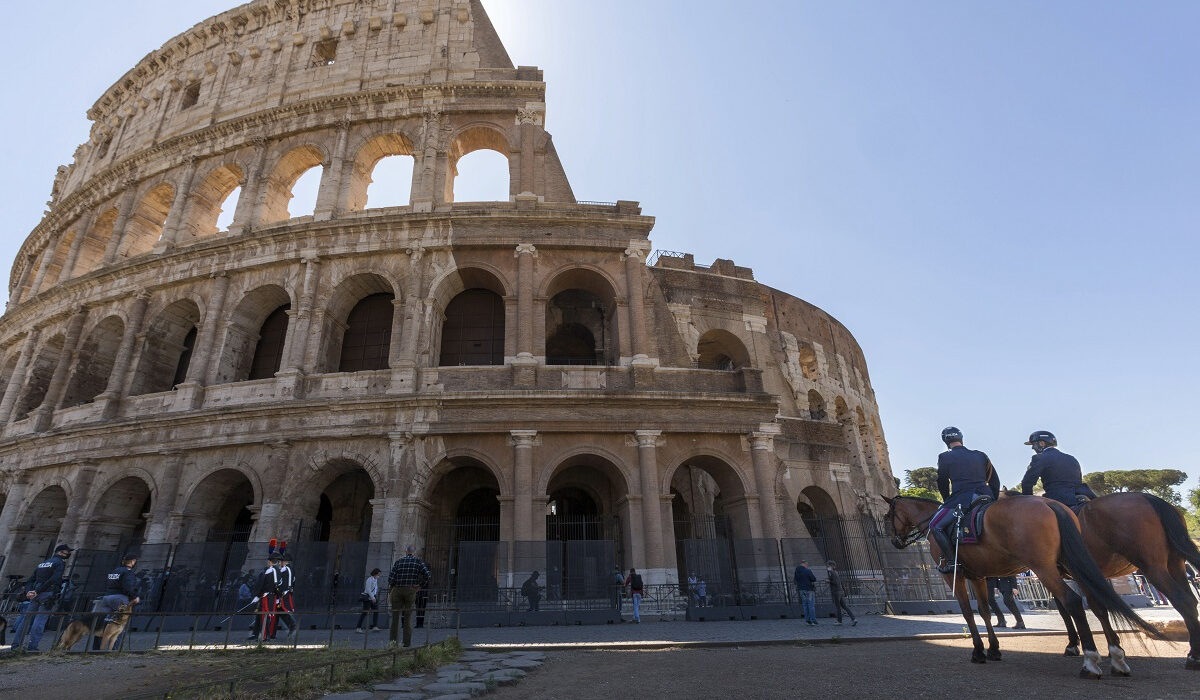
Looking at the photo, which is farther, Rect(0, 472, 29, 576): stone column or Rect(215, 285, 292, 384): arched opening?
Rect(215, 285, 292, 384): arched opening

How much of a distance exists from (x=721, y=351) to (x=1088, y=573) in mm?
16654

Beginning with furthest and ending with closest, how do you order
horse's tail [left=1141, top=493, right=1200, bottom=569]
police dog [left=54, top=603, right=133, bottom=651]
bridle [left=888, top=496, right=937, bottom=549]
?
police dog [left=54, top=603, right=133, bottom=651] < bridle [left=888, top=496, right=937, bottom=549] < horse's tail [left=1141, top=493, right=1200, bottom=569]

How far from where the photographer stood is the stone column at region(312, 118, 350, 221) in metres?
16.9

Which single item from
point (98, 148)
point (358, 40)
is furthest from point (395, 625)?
point (98, 148)

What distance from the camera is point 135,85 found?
24.4 metres

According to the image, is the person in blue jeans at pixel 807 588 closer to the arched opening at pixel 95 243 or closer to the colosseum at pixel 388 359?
the colosseum at pixel 388 359

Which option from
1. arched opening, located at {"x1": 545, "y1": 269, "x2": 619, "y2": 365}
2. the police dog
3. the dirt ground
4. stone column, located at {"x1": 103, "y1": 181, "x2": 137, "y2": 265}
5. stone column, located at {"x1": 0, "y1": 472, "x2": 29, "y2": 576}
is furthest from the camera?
stone column, located at {"x1": 103, "y1": 181, "x2": 137, "y2": 265}

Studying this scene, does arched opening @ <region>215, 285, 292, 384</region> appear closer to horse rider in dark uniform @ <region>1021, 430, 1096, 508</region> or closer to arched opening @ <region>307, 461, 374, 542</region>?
arched opening @ <region>307, 461, 374, 542</region>

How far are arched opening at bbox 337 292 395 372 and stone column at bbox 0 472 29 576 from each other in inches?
388

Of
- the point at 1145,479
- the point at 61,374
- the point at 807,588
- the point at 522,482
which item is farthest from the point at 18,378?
the point at 1145,479

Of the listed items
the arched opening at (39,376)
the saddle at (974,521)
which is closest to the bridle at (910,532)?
the saddle at (974,521)

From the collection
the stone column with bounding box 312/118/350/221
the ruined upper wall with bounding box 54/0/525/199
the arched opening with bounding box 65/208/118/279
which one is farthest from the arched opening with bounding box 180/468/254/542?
the arched opening with bounding box 65/208/118/279

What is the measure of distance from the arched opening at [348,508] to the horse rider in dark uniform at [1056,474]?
14670 millimetres

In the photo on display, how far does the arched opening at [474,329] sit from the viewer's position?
1631 cm
